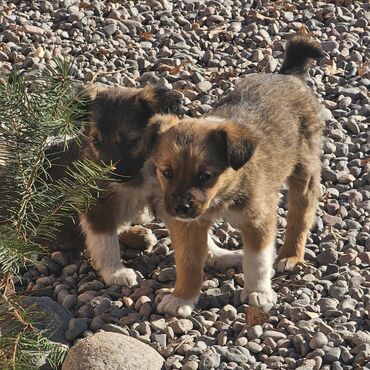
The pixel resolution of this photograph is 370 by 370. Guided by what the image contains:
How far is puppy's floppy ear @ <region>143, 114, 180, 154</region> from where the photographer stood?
5480 millimetres

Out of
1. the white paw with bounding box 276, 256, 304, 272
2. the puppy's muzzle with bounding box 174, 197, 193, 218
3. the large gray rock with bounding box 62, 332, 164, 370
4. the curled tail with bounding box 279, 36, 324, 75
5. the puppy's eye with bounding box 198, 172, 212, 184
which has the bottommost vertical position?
the white paw with bounding box 276, 256, 304, 272

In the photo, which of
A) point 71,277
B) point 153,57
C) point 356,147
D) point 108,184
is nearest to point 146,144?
point 108,184

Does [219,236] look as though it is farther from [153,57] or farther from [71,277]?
[153,57]

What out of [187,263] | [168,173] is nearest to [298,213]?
[187,263]

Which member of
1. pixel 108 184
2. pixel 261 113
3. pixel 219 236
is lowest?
pixel 219 236

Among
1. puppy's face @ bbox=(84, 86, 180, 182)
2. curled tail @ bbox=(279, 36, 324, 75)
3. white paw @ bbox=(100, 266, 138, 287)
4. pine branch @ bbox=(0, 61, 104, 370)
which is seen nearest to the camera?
pine branch @ bbox=(0, 61, 104, 370)

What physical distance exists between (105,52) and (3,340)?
429cm

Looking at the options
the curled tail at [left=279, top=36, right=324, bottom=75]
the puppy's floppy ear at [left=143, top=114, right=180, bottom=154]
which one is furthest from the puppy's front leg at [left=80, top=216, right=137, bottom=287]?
the curled tail at [left=279, top=36, right=324, bottom=75]

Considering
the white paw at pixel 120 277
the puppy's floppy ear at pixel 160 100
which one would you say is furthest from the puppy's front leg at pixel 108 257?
the puppy's floppy ear at pixel 160 100

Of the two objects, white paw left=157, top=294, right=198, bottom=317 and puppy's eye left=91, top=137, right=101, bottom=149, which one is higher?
puppy's eye left=91, top=137, right=101, bottom=149

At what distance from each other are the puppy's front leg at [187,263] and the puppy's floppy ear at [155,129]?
0.45 meters

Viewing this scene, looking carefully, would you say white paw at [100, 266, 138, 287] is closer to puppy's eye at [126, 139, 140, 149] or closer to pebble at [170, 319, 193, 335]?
pebble at [170, 319, 193, 335]

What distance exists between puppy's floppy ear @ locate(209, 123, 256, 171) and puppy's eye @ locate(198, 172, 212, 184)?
13 cm

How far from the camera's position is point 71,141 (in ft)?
19.8
